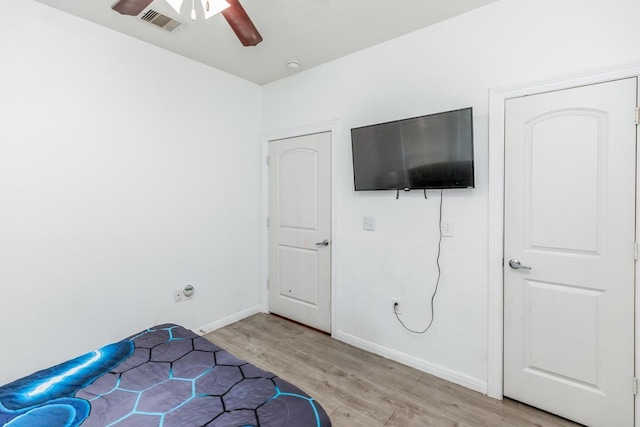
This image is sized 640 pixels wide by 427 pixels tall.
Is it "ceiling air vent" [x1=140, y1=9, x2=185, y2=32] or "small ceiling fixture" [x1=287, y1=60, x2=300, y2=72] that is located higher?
"small ceiling fixture" [x1=287, y1=60, x2=300, y2=72]

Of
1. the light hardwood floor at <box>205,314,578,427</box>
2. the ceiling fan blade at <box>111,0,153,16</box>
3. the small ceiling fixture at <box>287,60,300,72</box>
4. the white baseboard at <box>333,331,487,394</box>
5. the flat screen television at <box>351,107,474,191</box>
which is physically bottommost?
the light hardwood floor at <box>205,314,578,427</box>

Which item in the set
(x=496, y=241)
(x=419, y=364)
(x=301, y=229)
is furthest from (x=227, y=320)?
(x=496, y=241)

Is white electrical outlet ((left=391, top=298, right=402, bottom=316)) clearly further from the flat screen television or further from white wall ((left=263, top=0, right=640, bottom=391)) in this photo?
the flat screen television

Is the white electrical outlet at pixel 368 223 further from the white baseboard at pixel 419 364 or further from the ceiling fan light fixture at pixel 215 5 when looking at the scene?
the ceiling fan light fixture at pixel 215 5

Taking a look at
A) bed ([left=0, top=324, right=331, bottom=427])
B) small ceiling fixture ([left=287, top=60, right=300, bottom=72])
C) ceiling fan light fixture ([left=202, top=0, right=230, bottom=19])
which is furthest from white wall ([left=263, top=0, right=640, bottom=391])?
ceiling fan light fixture ([left=202, top=0, right=230, bottom=19])

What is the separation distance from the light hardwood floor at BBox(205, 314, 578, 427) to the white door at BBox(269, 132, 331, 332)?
1.13 ft

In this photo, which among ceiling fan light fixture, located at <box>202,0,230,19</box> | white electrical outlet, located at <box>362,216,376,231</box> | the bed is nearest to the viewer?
the bed

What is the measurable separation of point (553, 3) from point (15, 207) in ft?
11.7

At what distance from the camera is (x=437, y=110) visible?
2.22 m

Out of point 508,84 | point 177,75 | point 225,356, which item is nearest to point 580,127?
point 508,84

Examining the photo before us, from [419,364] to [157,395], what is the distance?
186cm

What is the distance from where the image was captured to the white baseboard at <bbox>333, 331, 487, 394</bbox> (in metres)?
2.10

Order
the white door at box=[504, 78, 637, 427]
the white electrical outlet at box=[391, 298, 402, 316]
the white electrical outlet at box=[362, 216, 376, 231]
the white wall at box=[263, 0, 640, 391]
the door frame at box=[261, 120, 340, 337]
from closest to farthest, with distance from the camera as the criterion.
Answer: the white door at box=[504, 78, 637, 427] < the white wall at box=[263, 0, 640, 391] < the white electrical outlet at box=[391, 298, 402, 316] < the white electrical outlet at box=[362, 216, 376, 231] < the door frame at box=[261, 120, 340, 337]

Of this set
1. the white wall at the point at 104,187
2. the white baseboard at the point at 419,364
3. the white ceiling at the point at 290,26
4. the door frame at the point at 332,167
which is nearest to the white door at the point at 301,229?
the door frame at the point at 332,167
